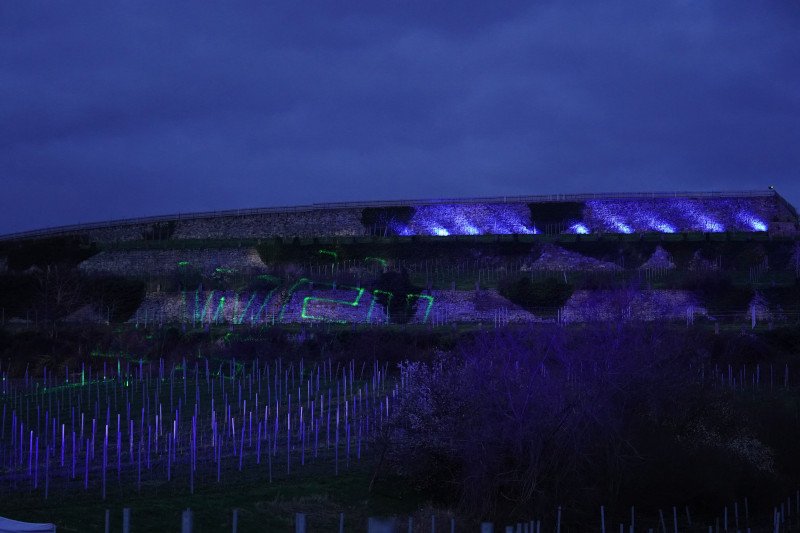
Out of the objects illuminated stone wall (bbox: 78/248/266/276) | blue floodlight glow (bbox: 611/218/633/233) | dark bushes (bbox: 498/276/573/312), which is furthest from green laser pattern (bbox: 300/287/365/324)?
blue floodlight glow (bbox: 611/218/633/233)

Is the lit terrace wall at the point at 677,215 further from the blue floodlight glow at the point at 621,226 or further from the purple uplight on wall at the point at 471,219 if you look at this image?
the purple uplight on wall at the point at 471,219

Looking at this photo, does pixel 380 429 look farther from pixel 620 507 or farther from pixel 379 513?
pixel 620 507

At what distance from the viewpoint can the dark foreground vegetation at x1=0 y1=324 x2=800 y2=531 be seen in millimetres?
15500

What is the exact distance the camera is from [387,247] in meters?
49.8

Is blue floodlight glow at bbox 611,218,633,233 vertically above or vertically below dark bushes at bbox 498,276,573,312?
above

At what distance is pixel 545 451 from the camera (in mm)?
15695

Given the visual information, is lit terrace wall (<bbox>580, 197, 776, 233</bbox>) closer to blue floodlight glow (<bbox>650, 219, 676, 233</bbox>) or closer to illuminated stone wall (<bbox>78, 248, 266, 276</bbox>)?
blue floodlight glow (<bbox>650, 219, 676, 233</bbox>)

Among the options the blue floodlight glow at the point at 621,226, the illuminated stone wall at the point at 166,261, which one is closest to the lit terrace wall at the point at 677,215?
the blue floodlight glow at the point at 621,226

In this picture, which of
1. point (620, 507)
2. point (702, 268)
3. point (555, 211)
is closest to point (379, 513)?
point (620, 507)

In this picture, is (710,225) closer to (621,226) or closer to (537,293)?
(621,226)

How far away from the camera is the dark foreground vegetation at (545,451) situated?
1550 cm

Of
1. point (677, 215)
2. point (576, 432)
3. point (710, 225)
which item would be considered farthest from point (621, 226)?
point (576, 432)

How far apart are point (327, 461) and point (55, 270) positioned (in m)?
33.2

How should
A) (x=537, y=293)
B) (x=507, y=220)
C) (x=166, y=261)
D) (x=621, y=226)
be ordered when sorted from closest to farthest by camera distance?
(x=537, y=293)
(x=166, y=261)
(x=621, y=226)
(x=507, y=220)
